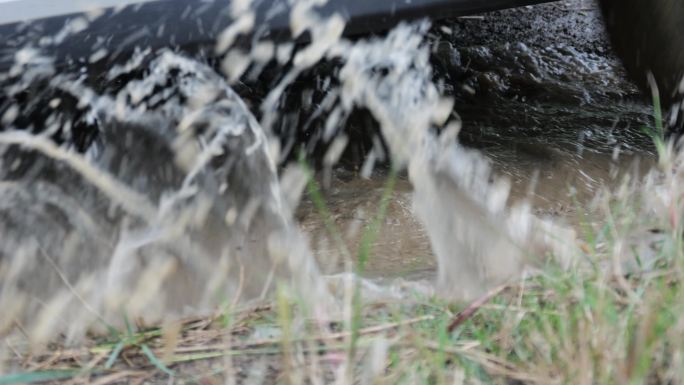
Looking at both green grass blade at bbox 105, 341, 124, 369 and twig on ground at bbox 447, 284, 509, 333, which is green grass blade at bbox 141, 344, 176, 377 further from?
twig on ground at bbox 447, 284, 509, 333

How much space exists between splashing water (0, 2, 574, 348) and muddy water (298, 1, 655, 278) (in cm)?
Answer: 9

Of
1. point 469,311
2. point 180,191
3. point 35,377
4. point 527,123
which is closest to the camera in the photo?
point 35,377

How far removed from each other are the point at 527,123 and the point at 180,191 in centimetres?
154

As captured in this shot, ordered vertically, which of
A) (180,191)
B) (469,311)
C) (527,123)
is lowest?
(527,123)

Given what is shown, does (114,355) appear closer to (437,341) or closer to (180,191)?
(437,341)

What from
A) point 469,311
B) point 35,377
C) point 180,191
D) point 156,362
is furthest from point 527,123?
point 35,377

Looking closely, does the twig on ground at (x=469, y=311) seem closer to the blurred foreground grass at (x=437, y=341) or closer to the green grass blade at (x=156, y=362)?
the blurred foreground grass at (x=437, y=341)

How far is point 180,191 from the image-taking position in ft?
8.99

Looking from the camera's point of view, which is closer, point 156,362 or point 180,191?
point 156,362

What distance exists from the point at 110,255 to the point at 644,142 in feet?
6.89

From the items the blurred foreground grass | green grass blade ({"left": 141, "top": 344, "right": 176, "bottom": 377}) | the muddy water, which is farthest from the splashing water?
green grass blade ({"left": 141, "top": 344, "right": 176, "bottom": 377})

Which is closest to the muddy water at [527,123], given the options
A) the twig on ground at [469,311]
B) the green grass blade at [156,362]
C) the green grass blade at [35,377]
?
the twig on ground at [469,311]

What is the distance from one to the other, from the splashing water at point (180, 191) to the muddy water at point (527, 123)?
94 millimetres

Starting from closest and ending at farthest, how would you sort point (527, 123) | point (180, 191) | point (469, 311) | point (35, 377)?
1. point (35, 377)
2. point (469, 311)
3. point (180, 191)
4. point (527, 123)
